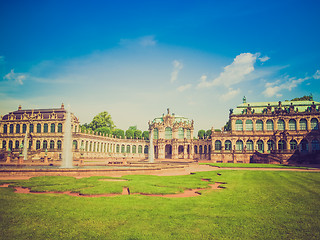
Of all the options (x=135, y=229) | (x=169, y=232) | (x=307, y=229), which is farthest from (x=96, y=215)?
(x=307, y=229)

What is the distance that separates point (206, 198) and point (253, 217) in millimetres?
4060

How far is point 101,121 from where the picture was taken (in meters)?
99.3

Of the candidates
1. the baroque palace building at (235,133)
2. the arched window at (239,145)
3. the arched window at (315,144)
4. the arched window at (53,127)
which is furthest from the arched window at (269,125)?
the arched window at (53,127)

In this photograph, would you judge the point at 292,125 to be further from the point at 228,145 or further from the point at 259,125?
the point at 228,145

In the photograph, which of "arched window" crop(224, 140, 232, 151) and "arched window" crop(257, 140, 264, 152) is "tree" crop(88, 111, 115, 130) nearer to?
"arched window" crop(224, 140, 232, 151)

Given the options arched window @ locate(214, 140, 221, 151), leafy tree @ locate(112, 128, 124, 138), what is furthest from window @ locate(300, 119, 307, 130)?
leafy tree @ locate(112, 128, 124, 138)

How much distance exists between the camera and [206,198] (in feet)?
44.0

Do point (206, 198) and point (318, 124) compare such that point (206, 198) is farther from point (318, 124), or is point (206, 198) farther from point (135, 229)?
point (318, 124)

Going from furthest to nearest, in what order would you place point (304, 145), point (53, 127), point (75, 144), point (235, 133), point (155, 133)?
point (155, 133), point (235, 133), point (53, 127), point (304, 145), point (75, 144)

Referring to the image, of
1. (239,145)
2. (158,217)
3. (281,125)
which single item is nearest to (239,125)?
(239,145)

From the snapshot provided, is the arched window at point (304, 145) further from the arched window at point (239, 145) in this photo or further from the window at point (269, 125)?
the arched window at point (239, 145)

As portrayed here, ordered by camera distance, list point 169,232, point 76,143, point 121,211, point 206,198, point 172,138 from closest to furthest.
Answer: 1. point 169,232
2. point 121,211
3. point 206,198
4. point 76,143
5. point 172,138

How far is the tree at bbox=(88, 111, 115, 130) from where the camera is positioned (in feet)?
325

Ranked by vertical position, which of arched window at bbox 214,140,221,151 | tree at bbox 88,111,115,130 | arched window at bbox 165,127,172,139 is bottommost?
arched window at bbox 214,140,221,151
